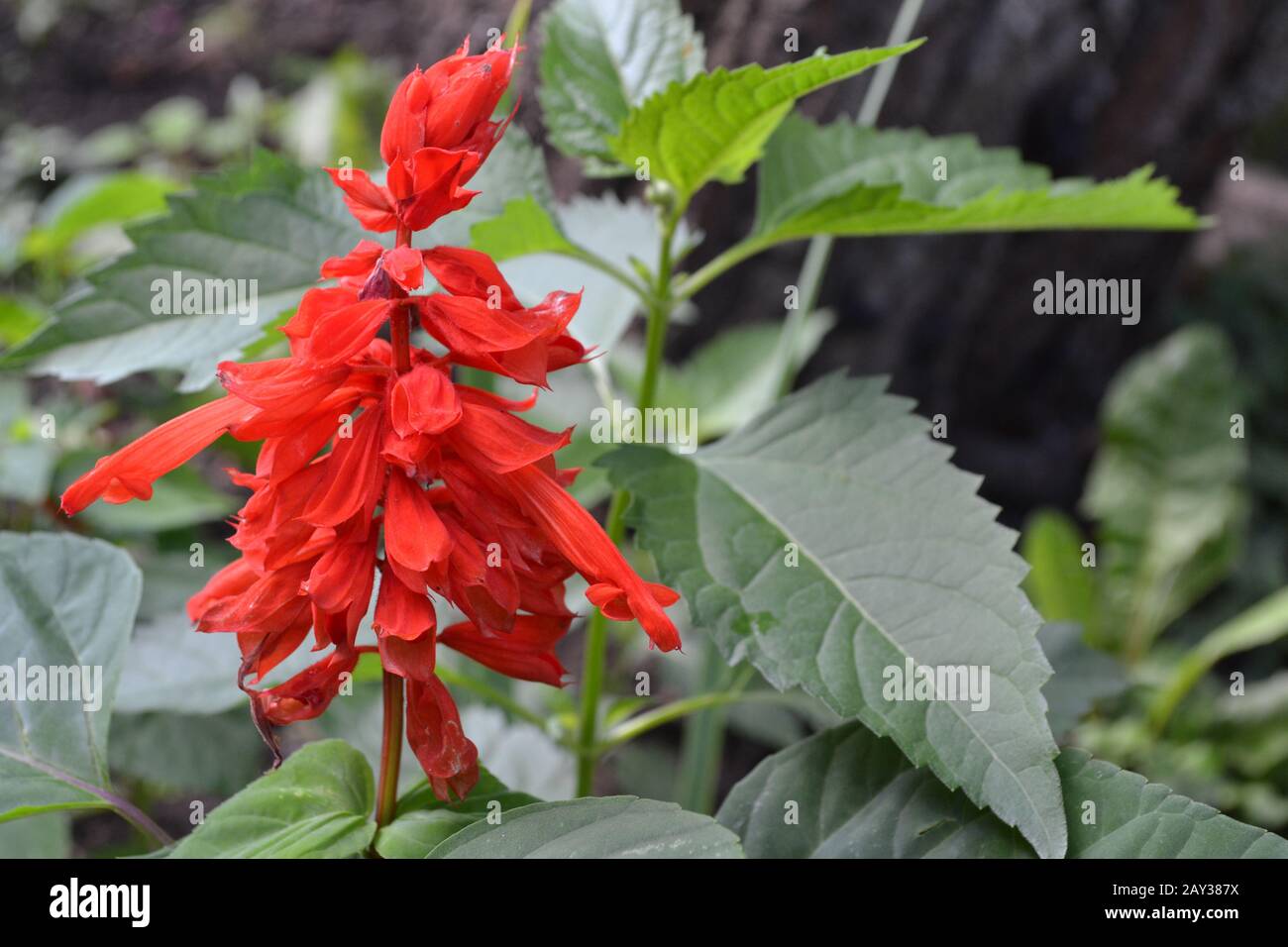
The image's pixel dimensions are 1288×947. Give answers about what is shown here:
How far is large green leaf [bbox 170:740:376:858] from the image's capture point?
2.15 ft

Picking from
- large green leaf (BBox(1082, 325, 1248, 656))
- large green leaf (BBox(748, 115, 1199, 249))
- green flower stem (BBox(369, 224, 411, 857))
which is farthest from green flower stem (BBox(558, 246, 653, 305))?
large green leaf (BBox(1082, 325, 1248, 656))

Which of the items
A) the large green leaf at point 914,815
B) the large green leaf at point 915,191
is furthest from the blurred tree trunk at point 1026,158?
the large green leaf at point 914,815

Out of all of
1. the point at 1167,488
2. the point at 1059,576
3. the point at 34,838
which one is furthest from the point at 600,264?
the point at 1167,488

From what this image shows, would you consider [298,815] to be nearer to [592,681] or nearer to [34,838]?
[592,681]

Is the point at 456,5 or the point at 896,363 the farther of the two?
the point at 456,5

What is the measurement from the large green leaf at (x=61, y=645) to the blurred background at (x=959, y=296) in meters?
0.16

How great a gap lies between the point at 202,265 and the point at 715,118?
0.45 meters

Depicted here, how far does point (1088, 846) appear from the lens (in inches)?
27.2

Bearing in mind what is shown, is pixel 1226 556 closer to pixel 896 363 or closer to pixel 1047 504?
pixel 1047 504

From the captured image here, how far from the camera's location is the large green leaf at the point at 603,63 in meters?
0.98

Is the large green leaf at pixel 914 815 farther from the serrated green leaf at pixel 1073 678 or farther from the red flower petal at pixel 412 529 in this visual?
the red flower petal at pixel 412 529

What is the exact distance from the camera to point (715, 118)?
2.77ft
